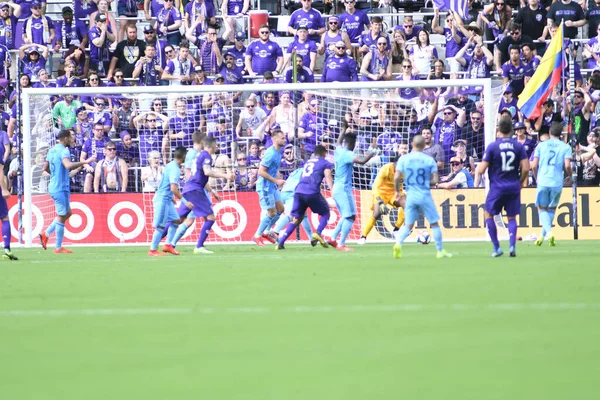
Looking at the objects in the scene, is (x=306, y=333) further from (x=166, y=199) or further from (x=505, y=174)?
(x=166, y=199)

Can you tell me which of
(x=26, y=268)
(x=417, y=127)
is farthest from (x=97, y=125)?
(x=26, y=268)

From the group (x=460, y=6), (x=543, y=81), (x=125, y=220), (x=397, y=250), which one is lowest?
(x=397, y=250)

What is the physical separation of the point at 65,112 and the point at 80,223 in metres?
2.61

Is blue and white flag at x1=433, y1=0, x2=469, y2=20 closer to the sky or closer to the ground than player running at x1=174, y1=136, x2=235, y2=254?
closer to the sky

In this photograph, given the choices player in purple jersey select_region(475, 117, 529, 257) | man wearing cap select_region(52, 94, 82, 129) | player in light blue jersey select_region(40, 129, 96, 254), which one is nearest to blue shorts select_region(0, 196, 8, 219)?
player in light blue jersey select_region(40, 129, 96, 254)

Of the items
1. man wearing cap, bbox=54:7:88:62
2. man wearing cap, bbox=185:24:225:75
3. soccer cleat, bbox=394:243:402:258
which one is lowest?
soccer cleat, bbox=394:243:402:258

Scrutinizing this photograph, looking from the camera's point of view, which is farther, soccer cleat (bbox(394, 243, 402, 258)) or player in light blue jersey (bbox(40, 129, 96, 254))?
player in light blue jersey (bbox(40, 129, 96, 254))

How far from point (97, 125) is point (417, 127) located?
690 cm

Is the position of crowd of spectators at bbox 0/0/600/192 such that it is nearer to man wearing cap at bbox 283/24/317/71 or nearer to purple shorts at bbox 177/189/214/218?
man wearing cap at bbox 283/24/317/71

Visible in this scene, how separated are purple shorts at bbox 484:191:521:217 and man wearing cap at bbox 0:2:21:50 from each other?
15554mm

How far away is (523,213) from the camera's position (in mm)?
24062

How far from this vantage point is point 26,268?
16.2 metres

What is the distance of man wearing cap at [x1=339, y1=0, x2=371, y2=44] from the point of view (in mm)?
27484

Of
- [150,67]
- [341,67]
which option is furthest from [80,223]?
[341,67]
